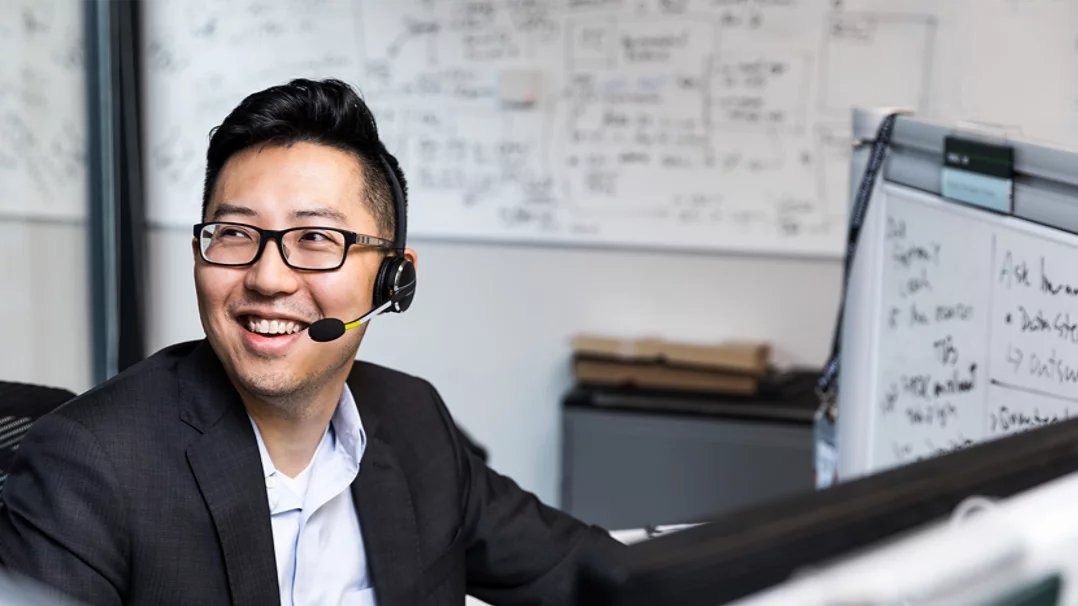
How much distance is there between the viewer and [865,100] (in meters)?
3.31

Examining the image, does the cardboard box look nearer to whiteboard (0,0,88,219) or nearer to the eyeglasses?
whiteboard (0,0,88,219)

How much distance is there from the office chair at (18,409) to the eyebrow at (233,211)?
13.1 inches

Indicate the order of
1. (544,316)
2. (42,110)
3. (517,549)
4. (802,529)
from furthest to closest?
(544,316) → (42,110) → (517,549) → (802,529)

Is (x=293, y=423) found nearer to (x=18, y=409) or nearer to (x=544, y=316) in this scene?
(x=18, y=409)

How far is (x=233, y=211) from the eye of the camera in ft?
3.99

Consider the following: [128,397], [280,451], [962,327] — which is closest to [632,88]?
[962,327]

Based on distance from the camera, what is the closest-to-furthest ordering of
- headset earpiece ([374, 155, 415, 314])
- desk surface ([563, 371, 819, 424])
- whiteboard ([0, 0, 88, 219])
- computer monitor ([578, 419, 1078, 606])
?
computer monitor ([578, 419, 1078, 606]) < headset earpiece ([374, 155, 415, 314]) < desk surface ([563, 371, 819, 424]) < whiteboard ([0, 0, 88, 219])

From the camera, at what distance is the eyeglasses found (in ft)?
3.97

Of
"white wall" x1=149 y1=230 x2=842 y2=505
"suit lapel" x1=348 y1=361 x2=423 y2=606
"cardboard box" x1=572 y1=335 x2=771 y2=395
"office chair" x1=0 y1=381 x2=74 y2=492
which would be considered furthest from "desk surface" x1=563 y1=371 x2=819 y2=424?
"office chair" x1=0 y1=381 x2=74 y2=492

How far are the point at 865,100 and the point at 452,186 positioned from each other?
4.09 feet

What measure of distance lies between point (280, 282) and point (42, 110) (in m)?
2.60

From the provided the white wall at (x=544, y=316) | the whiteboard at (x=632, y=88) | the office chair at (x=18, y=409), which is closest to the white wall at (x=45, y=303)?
the white wall at (x=544, y=316)

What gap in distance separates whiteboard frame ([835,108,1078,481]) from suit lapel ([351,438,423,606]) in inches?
24.5

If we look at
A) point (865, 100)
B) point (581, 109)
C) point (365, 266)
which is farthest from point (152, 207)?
point (365, 266)
